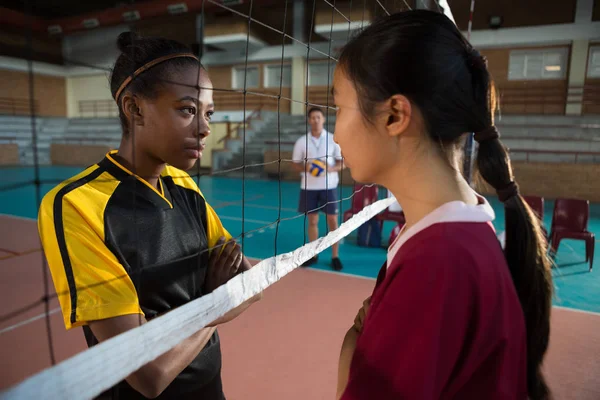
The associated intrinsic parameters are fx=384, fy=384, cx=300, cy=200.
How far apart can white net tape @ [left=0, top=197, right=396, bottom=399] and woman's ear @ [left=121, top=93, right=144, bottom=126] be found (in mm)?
411

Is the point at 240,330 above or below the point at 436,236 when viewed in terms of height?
below

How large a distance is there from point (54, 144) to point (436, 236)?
50.9 ft

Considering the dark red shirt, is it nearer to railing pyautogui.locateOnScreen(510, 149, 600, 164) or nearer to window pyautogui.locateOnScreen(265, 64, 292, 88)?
railing pyautogui.locateOnScreen(510, 149, 600, 164)

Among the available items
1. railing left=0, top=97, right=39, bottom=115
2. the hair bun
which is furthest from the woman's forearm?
railing left=0, top=97, right=39, bottom=115

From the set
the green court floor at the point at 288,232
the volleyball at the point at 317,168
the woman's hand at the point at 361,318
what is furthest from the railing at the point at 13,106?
the woman's hand at the point at 361,318

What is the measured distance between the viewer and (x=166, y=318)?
2.41 ft

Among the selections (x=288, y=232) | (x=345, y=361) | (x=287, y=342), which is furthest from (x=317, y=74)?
(x=345, y=361)

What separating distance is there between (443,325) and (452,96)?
0.34m

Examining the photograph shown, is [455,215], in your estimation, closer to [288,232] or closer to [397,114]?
[397,114]

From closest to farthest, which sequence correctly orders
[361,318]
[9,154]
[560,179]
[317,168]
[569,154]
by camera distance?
[361,318] < [317,168] < [560,179] < [569,154] < [9,154]

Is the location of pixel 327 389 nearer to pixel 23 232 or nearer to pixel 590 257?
pixel 590 257

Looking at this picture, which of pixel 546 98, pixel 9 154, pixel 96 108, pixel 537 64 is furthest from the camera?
pixel 96 108

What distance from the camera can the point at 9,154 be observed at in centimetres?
1183

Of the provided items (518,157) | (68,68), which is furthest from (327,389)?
(68,68)
